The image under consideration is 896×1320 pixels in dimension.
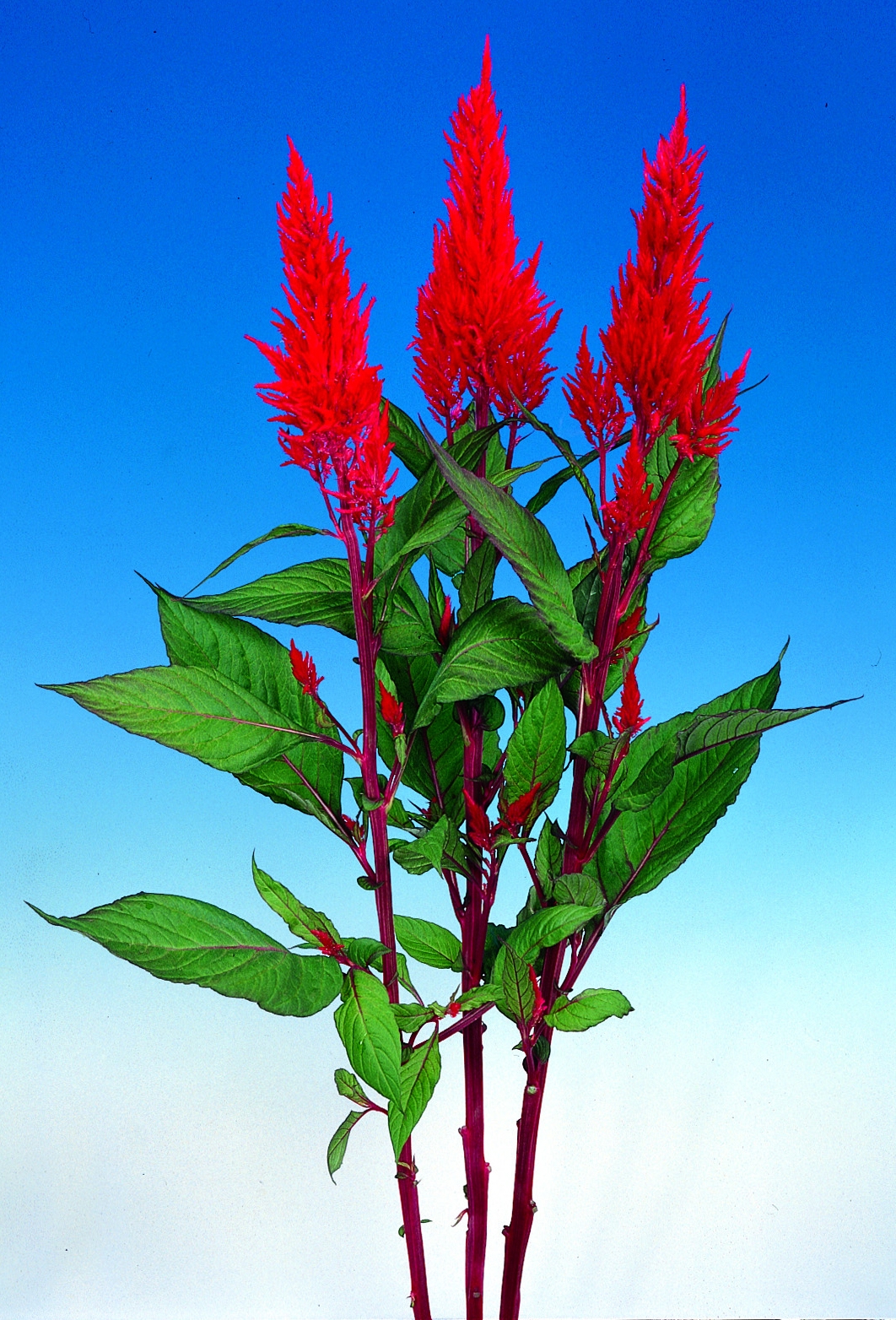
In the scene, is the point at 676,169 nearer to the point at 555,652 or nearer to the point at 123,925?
the point at 555,652

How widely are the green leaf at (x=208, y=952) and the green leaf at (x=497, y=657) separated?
20 centimetres

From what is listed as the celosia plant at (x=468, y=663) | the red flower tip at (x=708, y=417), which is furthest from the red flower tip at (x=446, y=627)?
the red flower tip at (x=708, y=417)

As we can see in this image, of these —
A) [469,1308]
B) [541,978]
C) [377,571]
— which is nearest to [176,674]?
[377,571]

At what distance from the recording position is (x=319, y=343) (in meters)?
0.68

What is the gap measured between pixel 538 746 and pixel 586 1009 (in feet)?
0.69

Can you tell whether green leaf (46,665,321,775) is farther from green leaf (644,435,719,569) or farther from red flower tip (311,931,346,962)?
green leaf (644,435,719,569)

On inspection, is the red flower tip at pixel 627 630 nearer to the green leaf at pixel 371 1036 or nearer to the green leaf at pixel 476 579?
the green leaf at pixel 476 579

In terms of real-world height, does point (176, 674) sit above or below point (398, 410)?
below

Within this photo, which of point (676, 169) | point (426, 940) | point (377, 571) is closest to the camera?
point (676, 169)

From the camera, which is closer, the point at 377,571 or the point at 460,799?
the point at 377,571

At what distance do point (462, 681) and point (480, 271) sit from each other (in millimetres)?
282

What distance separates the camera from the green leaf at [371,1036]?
78 cm

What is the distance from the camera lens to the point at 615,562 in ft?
2.68

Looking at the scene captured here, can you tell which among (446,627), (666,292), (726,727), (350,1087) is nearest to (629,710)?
(726,727)
